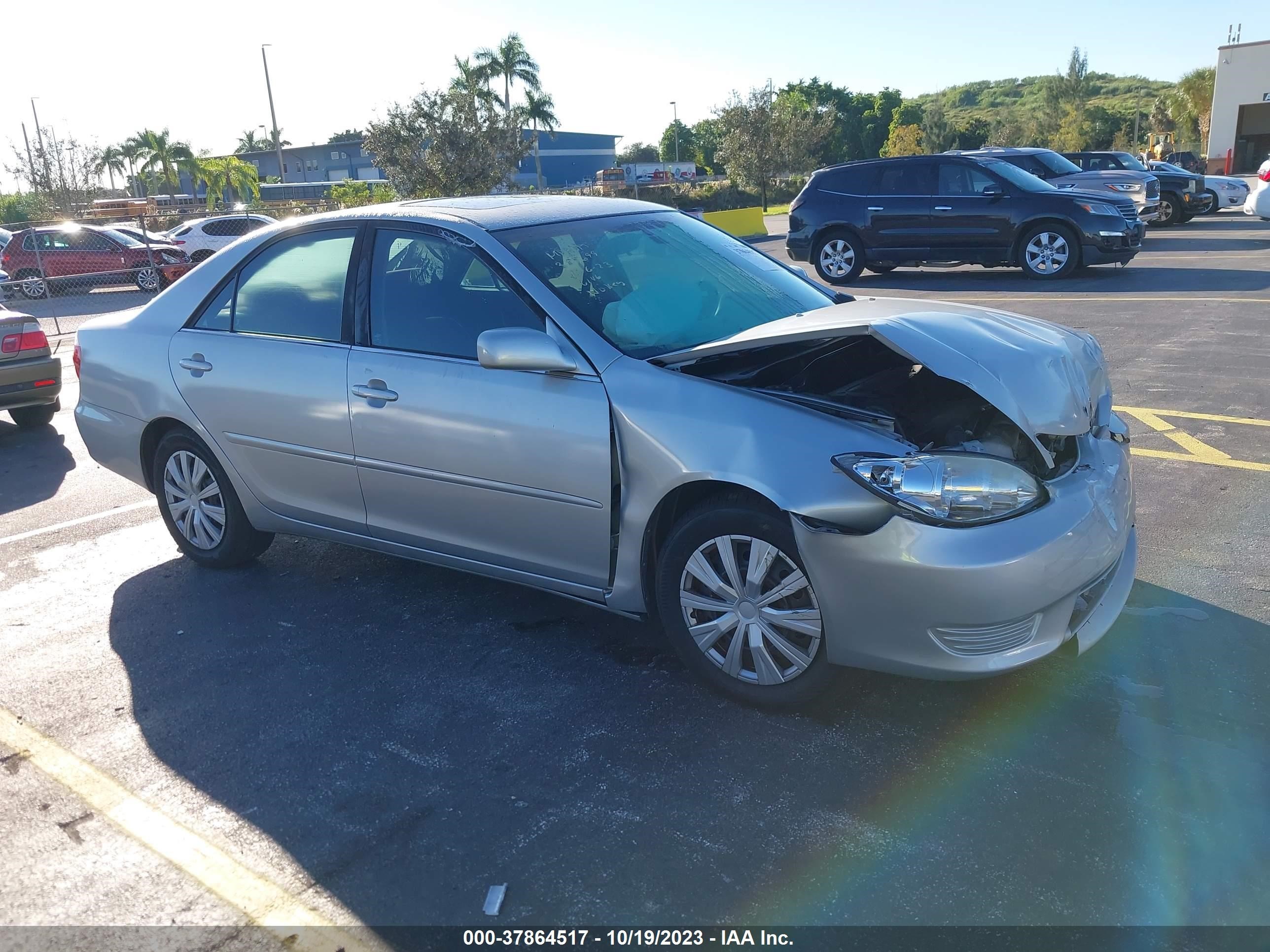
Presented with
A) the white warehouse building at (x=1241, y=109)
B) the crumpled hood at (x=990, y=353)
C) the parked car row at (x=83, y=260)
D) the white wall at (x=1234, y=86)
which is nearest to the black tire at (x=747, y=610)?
the crumpled hood at (x=990, y=353)

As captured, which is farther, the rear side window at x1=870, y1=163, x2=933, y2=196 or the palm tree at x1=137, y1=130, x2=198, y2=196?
the palm tree at x1=137, y1=130, x2=198, y2=196

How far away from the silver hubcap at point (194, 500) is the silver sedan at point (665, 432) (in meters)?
0.02

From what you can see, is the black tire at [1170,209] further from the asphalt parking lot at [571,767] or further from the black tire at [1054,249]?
the asphalt parking lot at [571,767]

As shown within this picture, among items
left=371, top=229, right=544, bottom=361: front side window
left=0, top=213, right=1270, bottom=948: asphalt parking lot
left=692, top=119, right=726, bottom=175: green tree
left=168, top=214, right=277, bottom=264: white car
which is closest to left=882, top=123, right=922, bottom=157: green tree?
left=692, top=119, right=726, bottom=175: green tree

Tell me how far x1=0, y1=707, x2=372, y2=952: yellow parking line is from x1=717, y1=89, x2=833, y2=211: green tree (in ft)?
139

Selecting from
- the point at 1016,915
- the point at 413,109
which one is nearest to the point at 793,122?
the point at 413,109

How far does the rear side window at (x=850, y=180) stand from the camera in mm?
15312

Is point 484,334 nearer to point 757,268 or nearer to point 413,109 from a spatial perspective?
point 757,268

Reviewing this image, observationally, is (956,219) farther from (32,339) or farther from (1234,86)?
(1234,86)

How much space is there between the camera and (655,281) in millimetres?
4262

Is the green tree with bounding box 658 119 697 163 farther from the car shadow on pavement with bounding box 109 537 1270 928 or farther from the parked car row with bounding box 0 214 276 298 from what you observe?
the car shadow on pavement with bounding box 109 537 1270 928

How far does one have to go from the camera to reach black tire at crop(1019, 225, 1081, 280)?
14.1 meters

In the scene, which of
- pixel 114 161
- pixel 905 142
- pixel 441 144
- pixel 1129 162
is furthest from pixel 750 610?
pixel 114 161

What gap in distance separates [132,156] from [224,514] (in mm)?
79140
